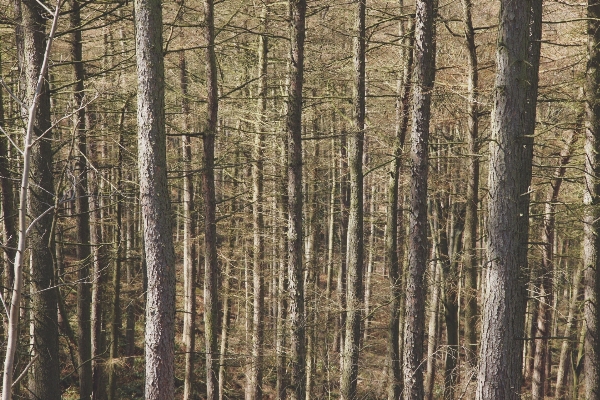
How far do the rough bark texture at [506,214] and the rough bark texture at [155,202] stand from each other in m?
3.65

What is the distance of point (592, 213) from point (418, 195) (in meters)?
2.56

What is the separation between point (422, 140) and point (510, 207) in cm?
225

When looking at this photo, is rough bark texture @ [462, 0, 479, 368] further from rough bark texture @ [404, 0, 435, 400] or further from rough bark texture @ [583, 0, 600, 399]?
rough bark texture @ [583, 0, 600, 399]

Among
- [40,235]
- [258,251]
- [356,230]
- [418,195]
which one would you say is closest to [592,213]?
[418,195]

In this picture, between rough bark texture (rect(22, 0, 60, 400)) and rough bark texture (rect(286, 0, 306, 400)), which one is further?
rough bark texture (rect(286, 0, 306, 400))

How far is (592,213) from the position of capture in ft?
27.6

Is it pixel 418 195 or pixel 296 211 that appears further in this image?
pixel 296 211

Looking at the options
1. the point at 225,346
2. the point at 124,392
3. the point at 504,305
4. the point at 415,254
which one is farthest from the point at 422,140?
the point at 124,392

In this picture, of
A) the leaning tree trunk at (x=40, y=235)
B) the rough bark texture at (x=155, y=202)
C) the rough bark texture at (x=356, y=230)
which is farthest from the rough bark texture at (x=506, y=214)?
the leaning tree trunk at (x=40, y=235)

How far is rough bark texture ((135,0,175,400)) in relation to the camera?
20.8ft

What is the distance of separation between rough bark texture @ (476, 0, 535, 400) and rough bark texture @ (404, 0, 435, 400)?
1875 mm

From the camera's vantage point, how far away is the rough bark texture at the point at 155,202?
6.35m

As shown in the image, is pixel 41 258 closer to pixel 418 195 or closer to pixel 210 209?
pixel 210 209

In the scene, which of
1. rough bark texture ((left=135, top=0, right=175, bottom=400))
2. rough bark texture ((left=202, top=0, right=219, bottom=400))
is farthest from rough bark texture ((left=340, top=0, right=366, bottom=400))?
rough bark texture ((left=135, top=0, right=175, bottom=400))
